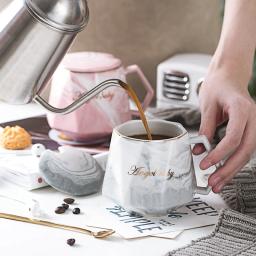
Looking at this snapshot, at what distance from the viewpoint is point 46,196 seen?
103 cm

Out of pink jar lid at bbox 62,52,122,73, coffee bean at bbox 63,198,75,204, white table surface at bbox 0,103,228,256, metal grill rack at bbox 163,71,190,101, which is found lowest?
metal grill rack at bbox 163,71,190,101

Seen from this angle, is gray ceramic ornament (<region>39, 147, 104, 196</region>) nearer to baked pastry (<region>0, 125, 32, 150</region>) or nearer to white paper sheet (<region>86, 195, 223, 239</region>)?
white paper sheet (<region>86, 195, 223, 239</region>)

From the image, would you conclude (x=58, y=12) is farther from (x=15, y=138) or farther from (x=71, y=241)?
(x=15, y=138)

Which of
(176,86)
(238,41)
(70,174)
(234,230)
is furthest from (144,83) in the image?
(234,230)

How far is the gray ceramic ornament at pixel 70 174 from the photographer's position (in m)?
1.01

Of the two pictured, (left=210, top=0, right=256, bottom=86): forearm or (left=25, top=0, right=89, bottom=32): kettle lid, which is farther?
(left=210, top=0, right=256, bottom=86): forearm

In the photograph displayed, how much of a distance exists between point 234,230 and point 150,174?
13cm

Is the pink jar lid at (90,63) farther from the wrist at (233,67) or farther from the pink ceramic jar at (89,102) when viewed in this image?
the wrist at (233,67)

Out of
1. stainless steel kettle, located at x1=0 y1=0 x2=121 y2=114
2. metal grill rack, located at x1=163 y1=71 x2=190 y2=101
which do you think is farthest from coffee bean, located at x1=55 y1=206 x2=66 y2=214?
metal grill rack, located at x1=163 y1=71 x2=190 y2=101

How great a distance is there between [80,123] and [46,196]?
0.22 metres

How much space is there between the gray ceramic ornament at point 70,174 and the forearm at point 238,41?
25cm

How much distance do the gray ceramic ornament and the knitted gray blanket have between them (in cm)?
19

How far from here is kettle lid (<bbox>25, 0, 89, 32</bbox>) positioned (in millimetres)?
832

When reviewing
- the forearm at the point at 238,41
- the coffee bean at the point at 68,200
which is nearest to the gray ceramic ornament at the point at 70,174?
the coffee bean at the point at 68,200
